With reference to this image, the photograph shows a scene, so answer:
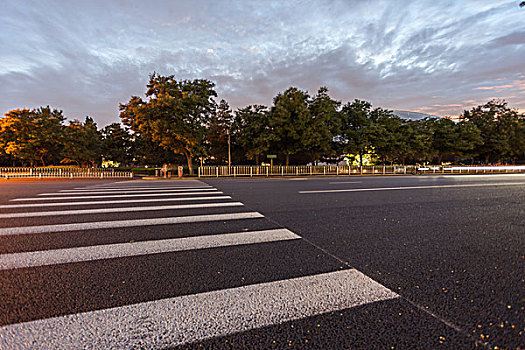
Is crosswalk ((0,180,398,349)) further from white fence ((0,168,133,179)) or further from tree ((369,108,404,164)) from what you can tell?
tree ((369,108,404,164))

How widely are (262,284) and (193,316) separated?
77 cm

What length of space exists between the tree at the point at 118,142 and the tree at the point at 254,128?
23800 millimetres

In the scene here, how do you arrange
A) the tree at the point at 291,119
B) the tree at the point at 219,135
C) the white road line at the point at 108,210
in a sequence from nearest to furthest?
1. the white road line at the point at 108,210
2. the tree at the point at 291,119
3. the tree at the point at 219,135

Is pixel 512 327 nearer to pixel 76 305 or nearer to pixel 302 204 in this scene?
pixel 76 305

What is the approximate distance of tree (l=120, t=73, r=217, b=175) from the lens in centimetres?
2092

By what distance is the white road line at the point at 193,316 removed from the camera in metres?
1.62

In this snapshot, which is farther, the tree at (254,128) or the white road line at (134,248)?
the tree at (254,128)

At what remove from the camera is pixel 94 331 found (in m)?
1.71

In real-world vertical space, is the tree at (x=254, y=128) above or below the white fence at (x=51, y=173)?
above

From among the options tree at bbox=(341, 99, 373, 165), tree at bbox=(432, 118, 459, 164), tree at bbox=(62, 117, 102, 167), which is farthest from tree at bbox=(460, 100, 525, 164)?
tree at bbox=(62, 117, 102, 167)

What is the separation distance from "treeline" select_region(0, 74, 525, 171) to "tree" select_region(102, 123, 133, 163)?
160 millimetres

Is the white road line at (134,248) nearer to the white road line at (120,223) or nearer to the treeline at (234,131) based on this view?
the white road line at (120,223)

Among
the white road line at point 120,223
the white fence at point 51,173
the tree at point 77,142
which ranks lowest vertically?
the white road line at point 120,223

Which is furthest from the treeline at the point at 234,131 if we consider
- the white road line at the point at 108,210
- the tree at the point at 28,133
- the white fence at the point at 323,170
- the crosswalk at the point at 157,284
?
the crosswalk at the point at 157,284
